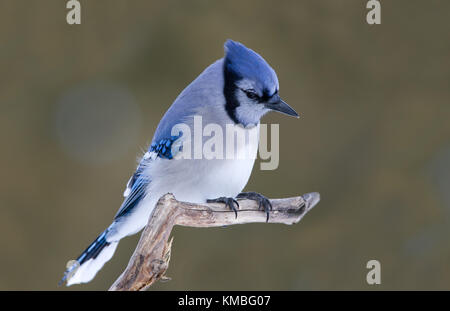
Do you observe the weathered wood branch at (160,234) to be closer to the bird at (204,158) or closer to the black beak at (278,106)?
the bird at (204,158)

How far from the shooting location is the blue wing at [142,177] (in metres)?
2.19

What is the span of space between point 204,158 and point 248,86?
1.08ft

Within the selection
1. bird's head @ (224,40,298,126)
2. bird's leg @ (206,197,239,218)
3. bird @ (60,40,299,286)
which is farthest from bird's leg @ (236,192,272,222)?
bird's head @ (224,40,298,126)

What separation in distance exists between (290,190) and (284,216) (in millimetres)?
1074

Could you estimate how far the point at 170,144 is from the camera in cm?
218

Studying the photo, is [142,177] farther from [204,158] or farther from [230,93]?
[230,93]

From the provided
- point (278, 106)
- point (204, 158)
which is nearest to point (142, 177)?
point (204, 158)

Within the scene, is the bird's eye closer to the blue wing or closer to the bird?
the bird

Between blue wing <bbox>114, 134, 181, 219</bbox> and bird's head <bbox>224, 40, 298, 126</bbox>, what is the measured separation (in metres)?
0.27

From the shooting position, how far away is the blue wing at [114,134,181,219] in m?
2.19

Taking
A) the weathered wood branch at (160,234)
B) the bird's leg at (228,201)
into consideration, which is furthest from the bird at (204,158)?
the weathered wood branch at (160,234)

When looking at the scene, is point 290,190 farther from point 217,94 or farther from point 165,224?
point 165,224

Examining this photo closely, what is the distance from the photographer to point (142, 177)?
2.26 metres

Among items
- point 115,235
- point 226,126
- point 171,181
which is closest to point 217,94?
point 226,126
